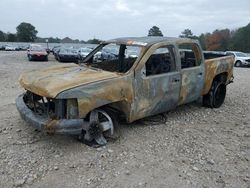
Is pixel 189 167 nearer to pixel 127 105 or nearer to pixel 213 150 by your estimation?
pixel 213 150

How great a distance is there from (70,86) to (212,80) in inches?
159

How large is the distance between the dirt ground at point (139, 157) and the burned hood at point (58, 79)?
92 cm

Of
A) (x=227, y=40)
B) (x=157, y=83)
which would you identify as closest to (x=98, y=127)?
(x=157, y=83)

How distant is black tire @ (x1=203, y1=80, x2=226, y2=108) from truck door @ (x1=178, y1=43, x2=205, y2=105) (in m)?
0.70

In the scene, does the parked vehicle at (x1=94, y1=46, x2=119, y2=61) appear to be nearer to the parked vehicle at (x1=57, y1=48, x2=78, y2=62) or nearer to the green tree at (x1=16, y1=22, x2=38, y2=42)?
the parked vehicle at (x1=57, y1=48, x2=78, y2=62)

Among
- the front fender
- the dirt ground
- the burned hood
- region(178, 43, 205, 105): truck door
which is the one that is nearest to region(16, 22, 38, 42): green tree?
region(178, 43, 205, 105): truck door

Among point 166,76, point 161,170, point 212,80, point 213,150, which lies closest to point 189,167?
point 161,170

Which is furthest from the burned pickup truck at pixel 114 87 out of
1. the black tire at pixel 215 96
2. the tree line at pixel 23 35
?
the tree line at pixel 23 35

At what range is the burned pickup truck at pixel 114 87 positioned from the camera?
16.1 ft

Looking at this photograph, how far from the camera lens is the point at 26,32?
10075 centimetres

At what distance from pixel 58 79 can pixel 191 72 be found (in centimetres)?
289

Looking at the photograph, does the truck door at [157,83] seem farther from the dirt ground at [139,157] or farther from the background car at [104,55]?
the background car at [104,55]

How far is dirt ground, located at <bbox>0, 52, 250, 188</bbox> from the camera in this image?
430 cm

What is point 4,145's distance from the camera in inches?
207
